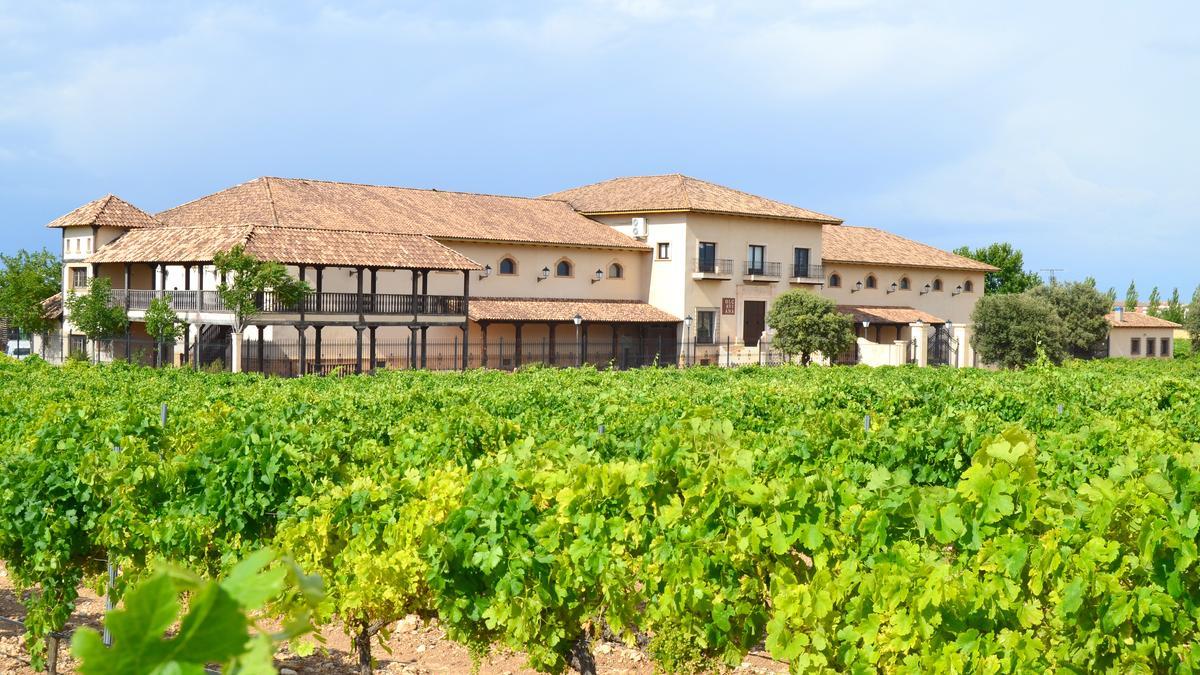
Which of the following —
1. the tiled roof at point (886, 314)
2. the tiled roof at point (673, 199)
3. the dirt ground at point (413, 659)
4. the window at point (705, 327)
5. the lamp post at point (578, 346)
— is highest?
the tiled roof at point (673, 199)

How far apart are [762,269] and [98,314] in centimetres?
2696

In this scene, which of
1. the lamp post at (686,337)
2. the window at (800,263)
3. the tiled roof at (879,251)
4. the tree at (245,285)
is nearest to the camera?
the tree at (245,285)

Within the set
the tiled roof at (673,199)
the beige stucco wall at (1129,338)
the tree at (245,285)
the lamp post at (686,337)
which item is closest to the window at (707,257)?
the tiled roof at (673,199)

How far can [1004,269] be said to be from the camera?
7550 centimetres

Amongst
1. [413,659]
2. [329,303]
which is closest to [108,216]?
[329,303]

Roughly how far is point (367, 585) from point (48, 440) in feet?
13.8

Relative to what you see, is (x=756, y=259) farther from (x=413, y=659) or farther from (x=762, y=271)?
(x=413, y=659)

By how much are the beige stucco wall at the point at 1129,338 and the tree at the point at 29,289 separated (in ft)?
173

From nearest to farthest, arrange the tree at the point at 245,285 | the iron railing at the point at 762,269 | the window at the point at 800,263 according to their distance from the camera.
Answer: the tree at the point at 245,285
the iron railing at the point at 762,269
the window at the point at 800,263

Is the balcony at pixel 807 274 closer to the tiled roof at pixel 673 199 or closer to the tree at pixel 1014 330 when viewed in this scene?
the tiled roof at pixel 673 199

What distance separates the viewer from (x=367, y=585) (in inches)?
278

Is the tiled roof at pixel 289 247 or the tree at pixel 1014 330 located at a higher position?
the tiled roof at pixel 289 247

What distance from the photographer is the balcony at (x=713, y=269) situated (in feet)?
160

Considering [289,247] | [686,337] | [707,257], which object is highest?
[707,257]
